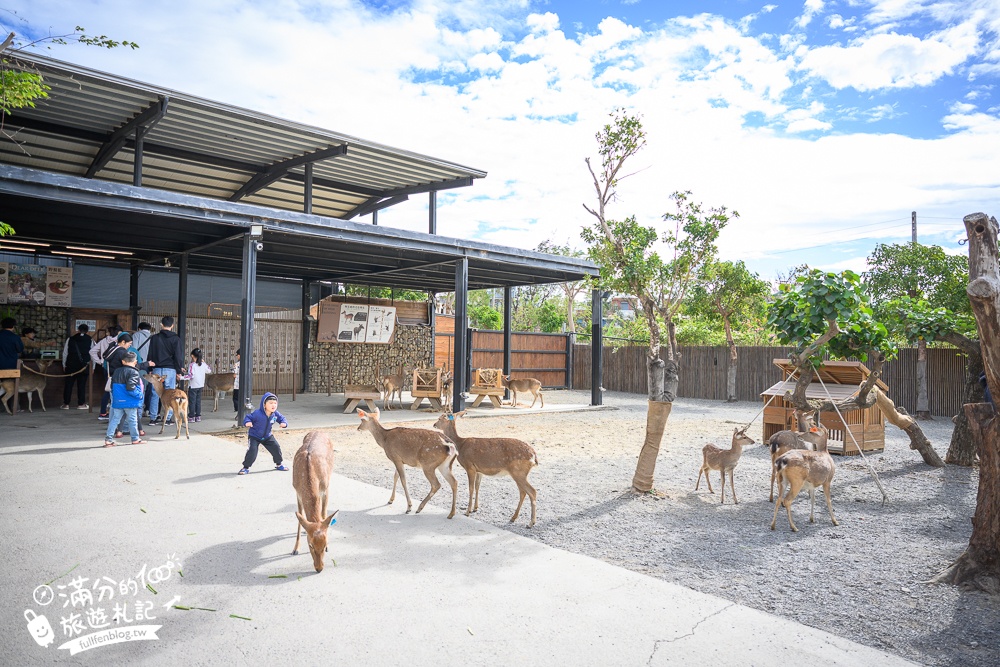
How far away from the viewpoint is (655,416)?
23.5 ft

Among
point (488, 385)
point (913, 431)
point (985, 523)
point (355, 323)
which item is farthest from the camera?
point (355, 323)

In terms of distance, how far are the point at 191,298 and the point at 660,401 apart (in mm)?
15083

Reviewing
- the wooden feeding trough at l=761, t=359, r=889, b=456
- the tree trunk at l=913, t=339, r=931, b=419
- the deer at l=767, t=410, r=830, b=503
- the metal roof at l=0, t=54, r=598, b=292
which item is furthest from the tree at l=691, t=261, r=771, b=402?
the deer at l=767, t=410, r=830, b=503

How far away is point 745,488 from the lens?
780cm

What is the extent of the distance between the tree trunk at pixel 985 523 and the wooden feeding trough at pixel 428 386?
11614 millimetres

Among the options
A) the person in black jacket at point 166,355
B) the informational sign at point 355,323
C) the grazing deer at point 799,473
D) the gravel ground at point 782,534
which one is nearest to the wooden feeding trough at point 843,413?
the gravel ground at point 782,534

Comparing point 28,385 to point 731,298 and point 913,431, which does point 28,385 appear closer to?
point 913,431

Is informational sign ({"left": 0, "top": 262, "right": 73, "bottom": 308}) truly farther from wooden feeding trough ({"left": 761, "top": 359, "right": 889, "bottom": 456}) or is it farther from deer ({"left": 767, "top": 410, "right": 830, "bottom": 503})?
deer ({"left": 767, "top": 410, "right": 830, "bottom": 503})

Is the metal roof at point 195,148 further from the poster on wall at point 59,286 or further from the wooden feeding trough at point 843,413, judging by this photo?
the wooden feeding trough at point 843,413

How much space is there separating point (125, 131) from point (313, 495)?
9749 millimetres

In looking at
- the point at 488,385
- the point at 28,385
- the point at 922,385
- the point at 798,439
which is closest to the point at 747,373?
the point at 922,385

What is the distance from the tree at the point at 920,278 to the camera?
15.2m

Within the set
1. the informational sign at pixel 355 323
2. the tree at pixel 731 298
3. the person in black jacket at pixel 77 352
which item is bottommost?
the person in black jacket at pixel 77 352

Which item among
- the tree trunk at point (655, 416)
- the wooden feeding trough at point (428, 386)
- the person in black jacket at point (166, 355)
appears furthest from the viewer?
the wooden feeding trough at point (428, 386)
